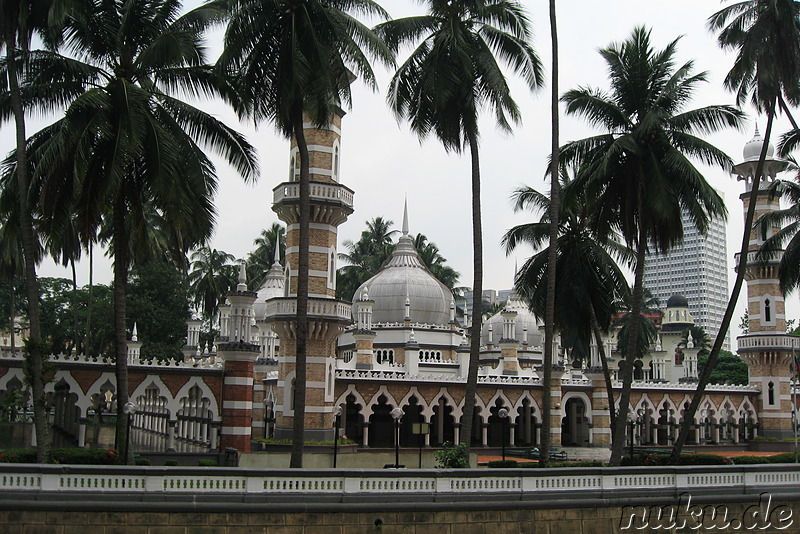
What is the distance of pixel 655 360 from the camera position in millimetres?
76438

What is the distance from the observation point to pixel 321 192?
3353cm

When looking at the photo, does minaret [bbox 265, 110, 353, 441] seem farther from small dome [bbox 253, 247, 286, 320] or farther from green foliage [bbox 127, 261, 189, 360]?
green foliage [bbox 127, 261, 189, 360]

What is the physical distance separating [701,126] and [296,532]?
18137 millimetres

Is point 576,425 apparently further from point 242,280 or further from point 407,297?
point 242,280

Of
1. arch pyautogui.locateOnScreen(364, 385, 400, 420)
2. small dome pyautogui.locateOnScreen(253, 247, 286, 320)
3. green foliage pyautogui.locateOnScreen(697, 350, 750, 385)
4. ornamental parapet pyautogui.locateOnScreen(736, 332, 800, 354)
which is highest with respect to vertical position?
small dome pyautogui.locateOnScreen(253, 247, 286, 320)

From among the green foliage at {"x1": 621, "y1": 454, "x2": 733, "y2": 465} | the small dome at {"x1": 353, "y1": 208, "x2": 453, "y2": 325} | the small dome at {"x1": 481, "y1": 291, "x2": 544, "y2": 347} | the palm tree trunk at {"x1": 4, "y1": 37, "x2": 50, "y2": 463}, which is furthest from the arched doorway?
the palm tree trunk at {"x1": 4, "y1": 37, "x2": 50, "y2": 463}

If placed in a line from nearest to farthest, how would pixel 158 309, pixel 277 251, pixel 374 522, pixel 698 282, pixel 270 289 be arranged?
1. pixel 374 522
2. pixel 270 289
3. pixel 158 309
4. pixel 277 251
5. pixel 698 282

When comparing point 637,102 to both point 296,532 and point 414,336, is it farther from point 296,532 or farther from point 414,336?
point 414,336

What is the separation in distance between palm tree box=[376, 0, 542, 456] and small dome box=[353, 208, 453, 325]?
33.6 metres

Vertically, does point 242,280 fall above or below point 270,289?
below

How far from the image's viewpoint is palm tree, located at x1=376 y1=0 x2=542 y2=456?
23328 millimetres

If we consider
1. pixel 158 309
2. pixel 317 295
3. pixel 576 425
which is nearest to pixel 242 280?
pixel 317 295

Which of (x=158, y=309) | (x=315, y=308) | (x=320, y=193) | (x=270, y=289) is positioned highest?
(x=320, y=193)

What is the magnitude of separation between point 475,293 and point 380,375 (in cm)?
1901
